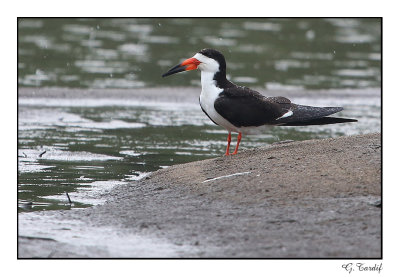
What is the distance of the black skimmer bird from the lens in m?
8.68

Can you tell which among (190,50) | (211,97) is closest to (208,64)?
(211,97)

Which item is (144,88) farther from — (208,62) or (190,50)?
(208,62)

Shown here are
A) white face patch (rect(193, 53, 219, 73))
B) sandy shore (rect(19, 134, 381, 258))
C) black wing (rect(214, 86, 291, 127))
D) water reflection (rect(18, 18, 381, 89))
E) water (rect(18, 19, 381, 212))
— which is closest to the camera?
sandy shore (rect(19, 134, 381, 258))

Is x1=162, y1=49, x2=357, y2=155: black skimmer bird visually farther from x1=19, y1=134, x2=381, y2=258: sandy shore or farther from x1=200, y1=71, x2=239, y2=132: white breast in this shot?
x1=19, y1=134, x2=381, y2=258: sandy shore

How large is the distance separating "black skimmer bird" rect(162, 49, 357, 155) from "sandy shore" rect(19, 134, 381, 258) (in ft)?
1.07

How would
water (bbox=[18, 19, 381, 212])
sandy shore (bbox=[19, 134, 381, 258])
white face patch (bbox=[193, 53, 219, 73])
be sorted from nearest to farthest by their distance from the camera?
sandy shore (bbox=[19, 134, 381, 258]) → white face patch (bbox=[193, 53, 219, 73]) → water (bbox=[18, 19, 381, 212])

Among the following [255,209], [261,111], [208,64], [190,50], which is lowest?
[255,209]

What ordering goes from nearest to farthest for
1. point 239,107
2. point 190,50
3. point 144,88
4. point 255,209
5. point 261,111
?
point 255,209 → point 239,107 → point 261,111 → point 144,88 → point 190,50

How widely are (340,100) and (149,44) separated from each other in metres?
6.40

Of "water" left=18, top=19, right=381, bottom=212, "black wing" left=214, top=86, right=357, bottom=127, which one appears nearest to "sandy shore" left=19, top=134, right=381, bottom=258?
"black wing" left=214, top=86, right=357, bottom=127

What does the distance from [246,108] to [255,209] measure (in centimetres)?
204

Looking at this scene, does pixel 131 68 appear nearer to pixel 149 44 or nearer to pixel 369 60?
pixel 149 44

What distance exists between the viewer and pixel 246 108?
8.73 metres

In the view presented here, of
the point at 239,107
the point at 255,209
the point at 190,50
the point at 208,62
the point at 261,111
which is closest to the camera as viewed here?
the point at 255,209
